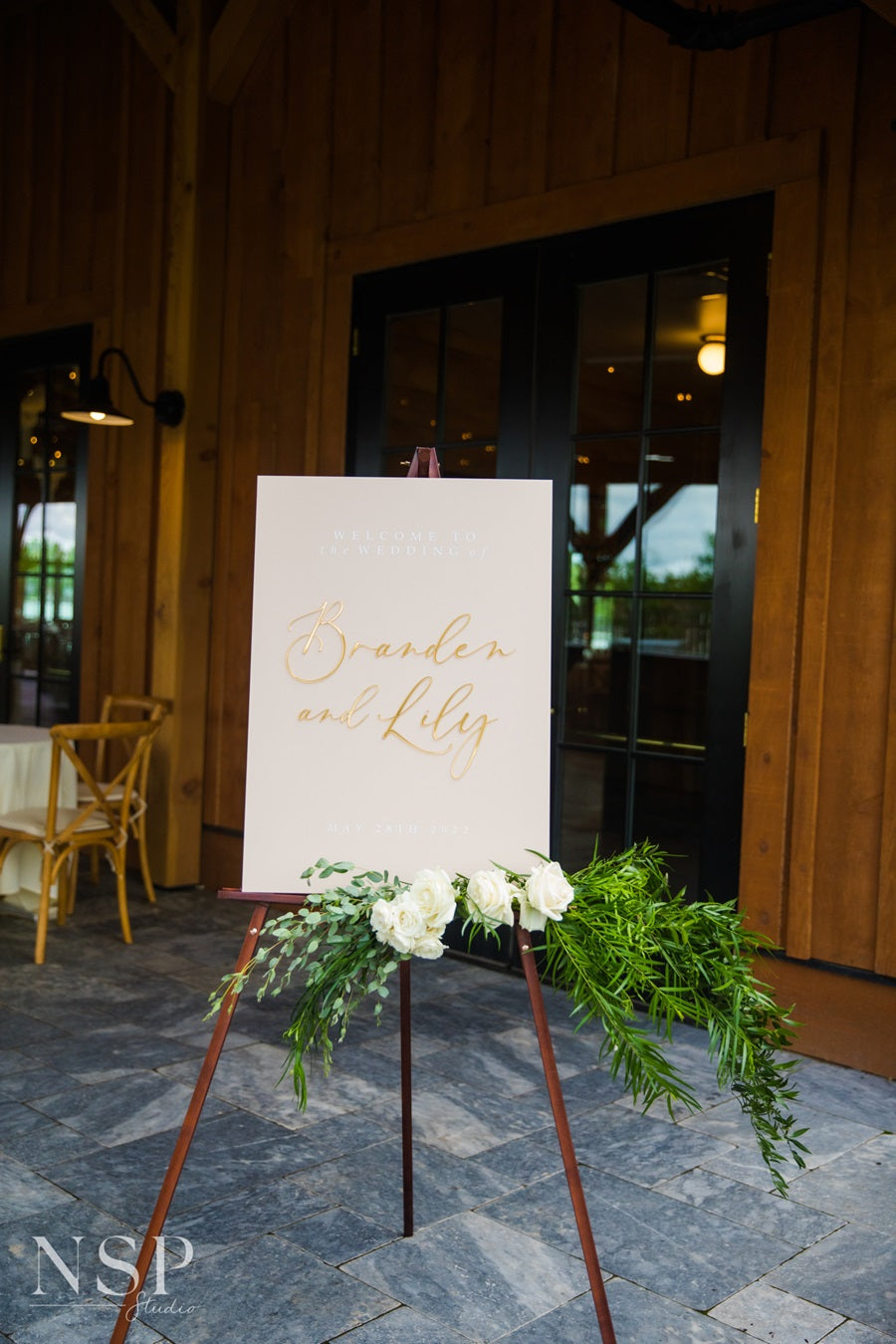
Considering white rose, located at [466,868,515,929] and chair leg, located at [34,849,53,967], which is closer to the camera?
white rose, located at [466,868,515,929]

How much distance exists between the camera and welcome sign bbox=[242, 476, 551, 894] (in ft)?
6.87

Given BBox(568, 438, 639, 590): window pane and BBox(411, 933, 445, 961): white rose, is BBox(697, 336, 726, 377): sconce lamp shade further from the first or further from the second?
BBox(411, 933, 445, 961): white rose

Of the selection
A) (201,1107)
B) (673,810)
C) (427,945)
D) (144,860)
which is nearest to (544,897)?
(427,945)

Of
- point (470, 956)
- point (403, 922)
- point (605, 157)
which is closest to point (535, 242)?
point (605, 157)

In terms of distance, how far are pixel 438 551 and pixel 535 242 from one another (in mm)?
2727

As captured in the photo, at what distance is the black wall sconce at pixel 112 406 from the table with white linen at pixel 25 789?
1.39 metres

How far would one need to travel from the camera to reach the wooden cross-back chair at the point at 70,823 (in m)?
4.41

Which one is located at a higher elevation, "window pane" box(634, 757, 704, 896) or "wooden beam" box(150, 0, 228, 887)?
"wooden beam" box(150, 0, 228, 887)

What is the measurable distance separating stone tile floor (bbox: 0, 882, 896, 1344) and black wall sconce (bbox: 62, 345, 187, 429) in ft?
8.26

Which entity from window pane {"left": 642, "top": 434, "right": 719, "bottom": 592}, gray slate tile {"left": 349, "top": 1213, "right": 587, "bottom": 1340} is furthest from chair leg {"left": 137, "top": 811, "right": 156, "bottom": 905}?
gray slate tile {"left": 349, "top": 1213, "right": 587, "bottom": 1340}

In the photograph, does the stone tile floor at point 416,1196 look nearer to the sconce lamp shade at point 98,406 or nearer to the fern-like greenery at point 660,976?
the fern-like greenery at point 660,976

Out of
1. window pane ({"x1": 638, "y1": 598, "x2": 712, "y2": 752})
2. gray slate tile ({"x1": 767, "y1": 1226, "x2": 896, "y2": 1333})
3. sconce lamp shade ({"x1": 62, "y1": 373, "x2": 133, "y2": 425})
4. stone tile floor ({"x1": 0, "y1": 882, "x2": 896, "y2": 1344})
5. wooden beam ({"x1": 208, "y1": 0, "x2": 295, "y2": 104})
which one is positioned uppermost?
wooden beam ({"x1": 208, "y1": 0, "x2": 295, "y2": 104})

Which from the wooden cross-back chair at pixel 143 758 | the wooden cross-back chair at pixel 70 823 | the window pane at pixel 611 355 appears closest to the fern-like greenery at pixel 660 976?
the window pane at pixel 611 355

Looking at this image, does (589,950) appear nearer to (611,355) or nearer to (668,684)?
(668,684)
